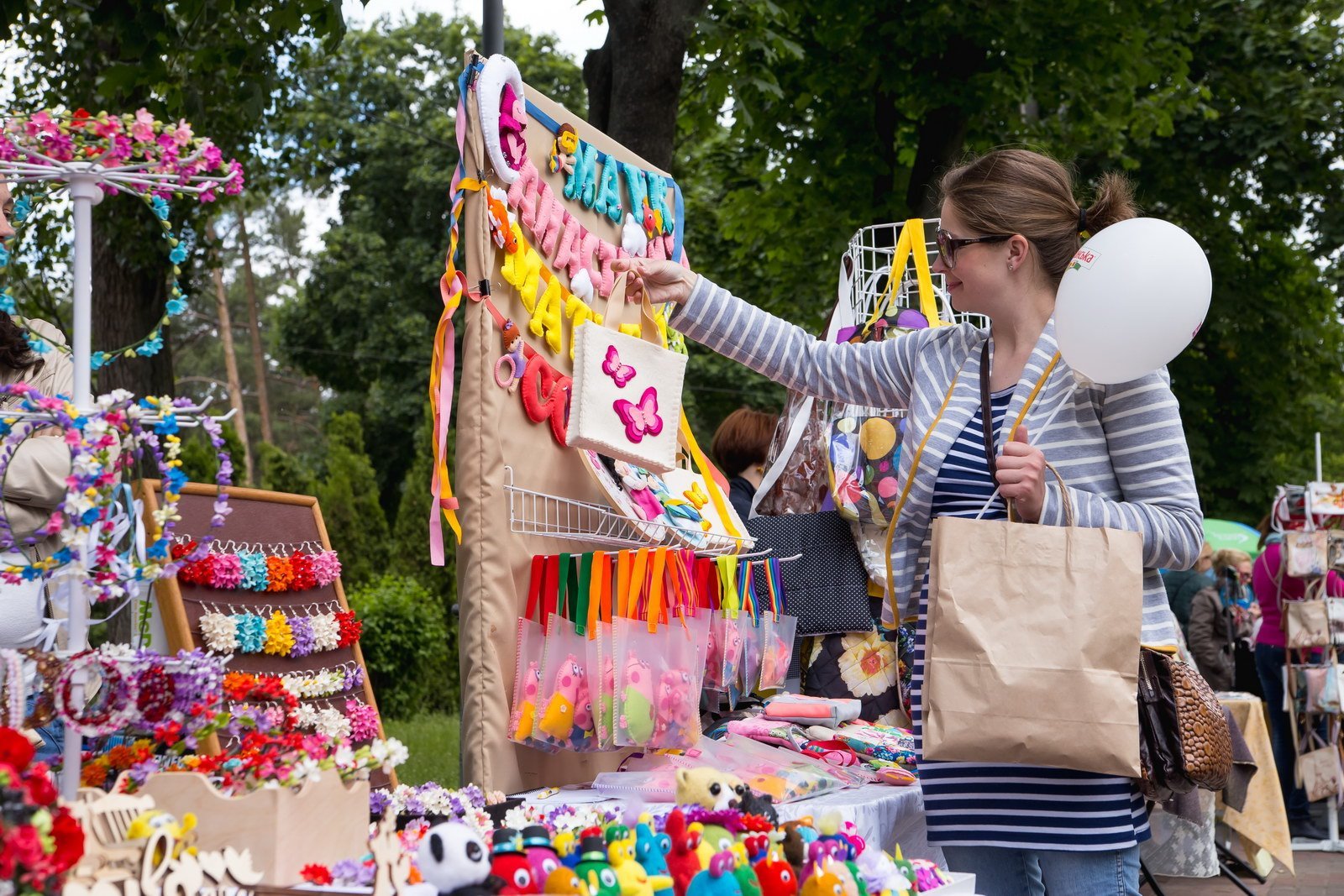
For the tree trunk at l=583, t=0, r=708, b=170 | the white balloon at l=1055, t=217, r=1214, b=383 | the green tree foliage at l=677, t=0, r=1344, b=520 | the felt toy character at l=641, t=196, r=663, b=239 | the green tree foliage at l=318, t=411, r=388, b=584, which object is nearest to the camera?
the white balloon at l=1055, t=217, r=1214, b=383

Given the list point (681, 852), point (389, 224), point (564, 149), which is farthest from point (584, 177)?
point (389, 224)

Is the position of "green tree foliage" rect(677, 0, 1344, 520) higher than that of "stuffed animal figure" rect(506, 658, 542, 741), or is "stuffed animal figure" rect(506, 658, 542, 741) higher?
"green tree foliage" rect(677, 0, 1344, 520)

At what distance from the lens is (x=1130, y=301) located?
215 cm

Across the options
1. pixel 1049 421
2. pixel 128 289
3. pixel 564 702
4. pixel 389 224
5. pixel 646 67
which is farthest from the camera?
pixel 389 224

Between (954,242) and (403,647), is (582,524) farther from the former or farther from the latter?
(403,647)

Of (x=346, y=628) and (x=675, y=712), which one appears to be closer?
(x=675, y=712)

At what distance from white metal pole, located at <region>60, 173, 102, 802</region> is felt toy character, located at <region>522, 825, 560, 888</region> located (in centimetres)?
56

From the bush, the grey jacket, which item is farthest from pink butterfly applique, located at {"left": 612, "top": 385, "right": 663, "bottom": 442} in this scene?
the bush

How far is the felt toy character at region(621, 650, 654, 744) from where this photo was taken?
2.56 metres

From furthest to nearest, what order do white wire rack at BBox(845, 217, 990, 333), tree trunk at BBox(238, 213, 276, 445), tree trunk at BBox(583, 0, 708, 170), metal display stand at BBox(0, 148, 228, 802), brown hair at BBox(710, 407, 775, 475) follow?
tree trunk at BBox(238, 213, 276, 445), tree trunk at BBox(583, 0, 708, 170), brown hair at BBox(710, 407, 775, 475), white wire rack at BBox(845, 217, 990, 333), metal display stand at BBox(0, 148, 228, 802)

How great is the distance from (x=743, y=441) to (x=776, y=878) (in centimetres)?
318

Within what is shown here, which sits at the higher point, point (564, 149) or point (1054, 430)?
point (564, 149)

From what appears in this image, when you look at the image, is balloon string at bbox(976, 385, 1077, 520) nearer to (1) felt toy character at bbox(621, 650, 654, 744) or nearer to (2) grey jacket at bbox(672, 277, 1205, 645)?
(2) grey jacket at bbox(672, 277, 1205, 645)

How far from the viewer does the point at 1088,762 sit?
6.66 ft
